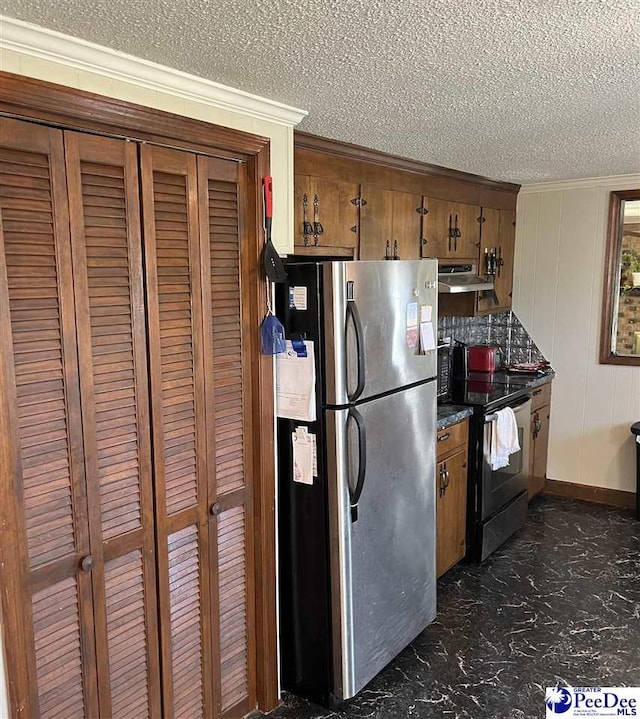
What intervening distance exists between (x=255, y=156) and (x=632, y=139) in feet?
6.50

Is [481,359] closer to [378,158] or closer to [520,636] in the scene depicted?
[378,158]

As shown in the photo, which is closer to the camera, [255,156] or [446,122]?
[255,156]

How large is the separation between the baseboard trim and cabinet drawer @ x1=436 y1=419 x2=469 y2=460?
167 cm

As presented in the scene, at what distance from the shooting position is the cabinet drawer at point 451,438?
3.29m

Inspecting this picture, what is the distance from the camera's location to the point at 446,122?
2629 millimetres

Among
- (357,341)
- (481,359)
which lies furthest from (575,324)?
(357,341)

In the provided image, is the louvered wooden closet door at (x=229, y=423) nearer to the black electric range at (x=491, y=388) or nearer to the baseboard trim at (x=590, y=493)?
the black electric range at (x=491, y=388)

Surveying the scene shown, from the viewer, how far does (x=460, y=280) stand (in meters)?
3.95

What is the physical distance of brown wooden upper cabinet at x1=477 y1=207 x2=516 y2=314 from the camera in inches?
169

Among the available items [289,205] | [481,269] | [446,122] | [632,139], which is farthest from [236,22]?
[481,269]

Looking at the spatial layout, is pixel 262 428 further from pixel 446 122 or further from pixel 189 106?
pixel 446 122

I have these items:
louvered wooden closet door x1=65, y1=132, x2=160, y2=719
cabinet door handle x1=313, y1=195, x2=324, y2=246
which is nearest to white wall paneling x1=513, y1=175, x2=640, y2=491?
cabinet door handle x1=313, y1=195, x2=324, y2=246

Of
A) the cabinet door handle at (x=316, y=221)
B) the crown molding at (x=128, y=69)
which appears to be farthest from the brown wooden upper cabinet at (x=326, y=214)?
the crown molding at (x=128, y=69)

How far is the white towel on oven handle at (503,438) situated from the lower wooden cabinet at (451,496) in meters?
0.21
